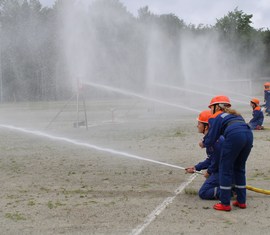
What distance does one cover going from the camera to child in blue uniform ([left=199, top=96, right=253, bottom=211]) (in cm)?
550

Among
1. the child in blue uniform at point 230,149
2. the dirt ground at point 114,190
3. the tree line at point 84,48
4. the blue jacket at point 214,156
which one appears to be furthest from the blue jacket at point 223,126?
the tree line at point 84,48

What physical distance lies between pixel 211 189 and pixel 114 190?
163 cm

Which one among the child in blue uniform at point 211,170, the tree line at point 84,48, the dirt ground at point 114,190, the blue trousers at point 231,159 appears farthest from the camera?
the tree line at point 84,48

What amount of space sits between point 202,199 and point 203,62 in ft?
121

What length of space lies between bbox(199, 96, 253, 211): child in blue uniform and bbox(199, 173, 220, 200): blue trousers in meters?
0.31

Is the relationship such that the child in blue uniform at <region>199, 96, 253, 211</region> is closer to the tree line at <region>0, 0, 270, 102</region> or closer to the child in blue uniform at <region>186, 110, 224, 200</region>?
the child in blue uniform at <region>186, 110, 224, 200</region>

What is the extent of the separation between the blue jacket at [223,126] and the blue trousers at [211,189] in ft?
2.24

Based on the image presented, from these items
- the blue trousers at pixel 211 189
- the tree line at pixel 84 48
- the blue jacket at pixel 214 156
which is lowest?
the blue trousers at pixel 211 189

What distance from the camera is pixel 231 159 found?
5.54 m

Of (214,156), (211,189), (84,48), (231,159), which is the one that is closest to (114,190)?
(211,189)

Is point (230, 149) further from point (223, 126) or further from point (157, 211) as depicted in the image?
point (157, 211)

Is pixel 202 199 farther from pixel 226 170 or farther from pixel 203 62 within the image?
pixel 203 62

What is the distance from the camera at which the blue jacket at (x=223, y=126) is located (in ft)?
18.2

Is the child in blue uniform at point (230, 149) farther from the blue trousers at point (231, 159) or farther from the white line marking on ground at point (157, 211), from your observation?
the white line marking on ground at point (157, 211)
